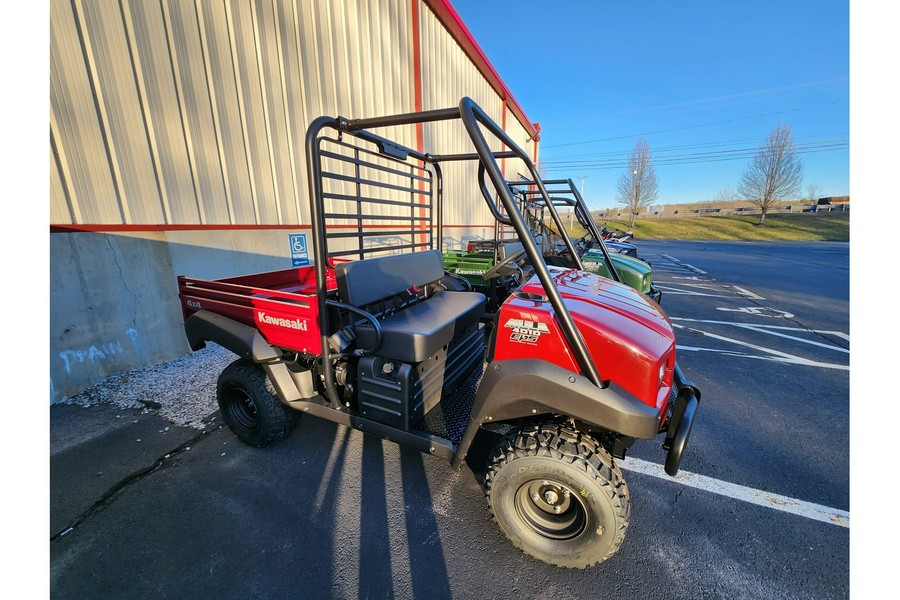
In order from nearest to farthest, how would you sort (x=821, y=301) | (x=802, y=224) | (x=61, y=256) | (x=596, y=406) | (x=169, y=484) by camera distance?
(x=596, y=406) → (x=169, y=484) → (x=61, y=256) → (x=821, y=301) → (x=802, y=224)

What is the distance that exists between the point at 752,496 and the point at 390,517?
2.12 m

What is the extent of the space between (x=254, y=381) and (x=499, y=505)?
1702mm

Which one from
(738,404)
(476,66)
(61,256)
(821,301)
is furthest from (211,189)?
(821,301)

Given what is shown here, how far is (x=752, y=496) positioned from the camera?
6.68 ft

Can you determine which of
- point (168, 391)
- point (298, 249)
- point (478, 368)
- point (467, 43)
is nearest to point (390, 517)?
point (478, 368)

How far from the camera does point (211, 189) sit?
396cm

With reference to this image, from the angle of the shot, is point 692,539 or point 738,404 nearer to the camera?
point 692,539

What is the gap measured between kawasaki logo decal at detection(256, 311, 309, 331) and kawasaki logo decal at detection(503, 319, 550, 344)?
1.19 meters

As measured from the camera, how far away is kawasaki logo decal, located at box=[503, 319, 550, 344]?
1522 millimetres

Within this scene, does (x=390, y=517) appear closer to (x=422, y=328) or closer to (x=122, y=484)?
(x=422, y=328)

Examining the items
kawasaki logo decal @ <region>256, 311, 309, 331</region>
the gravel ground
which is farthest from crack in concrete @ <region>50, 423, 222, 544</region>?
kawasaki logo decal @ <region>256, 311, 309, 331</region>

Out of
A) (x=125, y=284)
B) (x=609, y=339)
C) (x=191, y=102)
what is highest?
(x=191, y=102)

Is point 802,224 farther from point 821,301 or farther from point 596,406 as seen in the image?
point 596,406

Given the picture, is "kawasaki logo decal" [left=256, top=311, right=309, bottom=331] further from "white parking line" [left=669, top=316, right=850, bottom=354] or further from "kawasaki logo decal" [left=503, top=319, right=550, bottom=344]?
"white parking line" [left=669, top=316, right=850, bottom=354]
